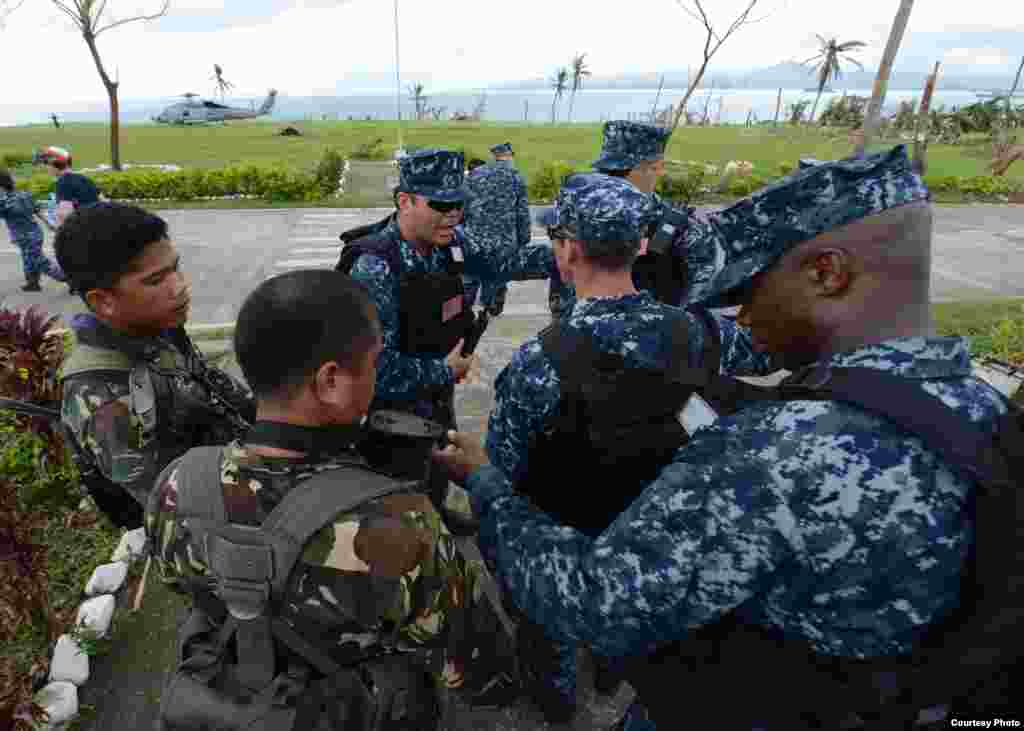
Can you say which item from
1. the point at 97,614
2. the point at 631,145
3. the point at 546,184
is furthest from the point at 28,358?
the point at 546,184

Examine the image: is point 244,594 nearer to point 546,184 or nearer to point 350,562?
point 350,562

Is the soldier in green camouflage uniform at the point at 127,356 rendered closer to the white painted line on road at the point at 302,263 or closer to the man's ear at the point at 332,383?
the man's ear at the point at 332,383

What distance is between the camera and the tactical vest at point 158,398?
5.56 ft

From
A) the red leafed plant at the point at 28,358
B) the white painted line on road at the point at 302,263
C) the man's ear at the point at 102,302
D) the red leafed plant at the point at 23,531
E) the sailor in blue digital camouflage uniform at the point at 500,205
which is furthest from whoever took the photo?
the white painted line on road at the point at 302,263

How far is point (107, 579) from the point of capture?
2.75 m

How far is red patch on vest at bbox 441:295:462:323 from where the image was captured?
9.36ft

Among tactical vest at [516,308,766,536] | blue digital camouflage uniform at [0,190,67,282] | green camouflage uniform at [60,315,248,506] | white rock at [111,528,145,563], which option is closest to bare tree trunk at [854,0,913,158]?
tactical vest at [516,308,766,536]

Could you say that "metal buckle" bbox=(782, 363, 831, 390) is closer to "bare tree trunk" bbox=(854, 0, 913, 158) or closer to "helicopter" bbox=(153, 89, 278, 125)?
"bare tree trunk" bbox=(854, 0, 913, 158)

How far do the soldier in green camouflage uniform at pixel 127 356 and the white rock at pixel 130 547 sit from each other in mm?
1170

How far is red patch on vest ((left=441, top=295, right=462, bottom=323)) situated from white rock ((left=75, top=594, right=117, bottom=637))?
76.9 inches

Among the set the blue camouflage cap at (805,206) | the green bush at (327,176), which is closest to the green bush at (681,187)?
the green bush at (327,176)

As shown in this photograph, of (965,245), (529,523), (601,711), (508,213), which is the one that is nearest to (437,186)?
(529,523)

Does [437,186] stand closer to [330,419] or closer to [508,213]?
[330,419]

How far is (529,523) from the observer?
1.28m
